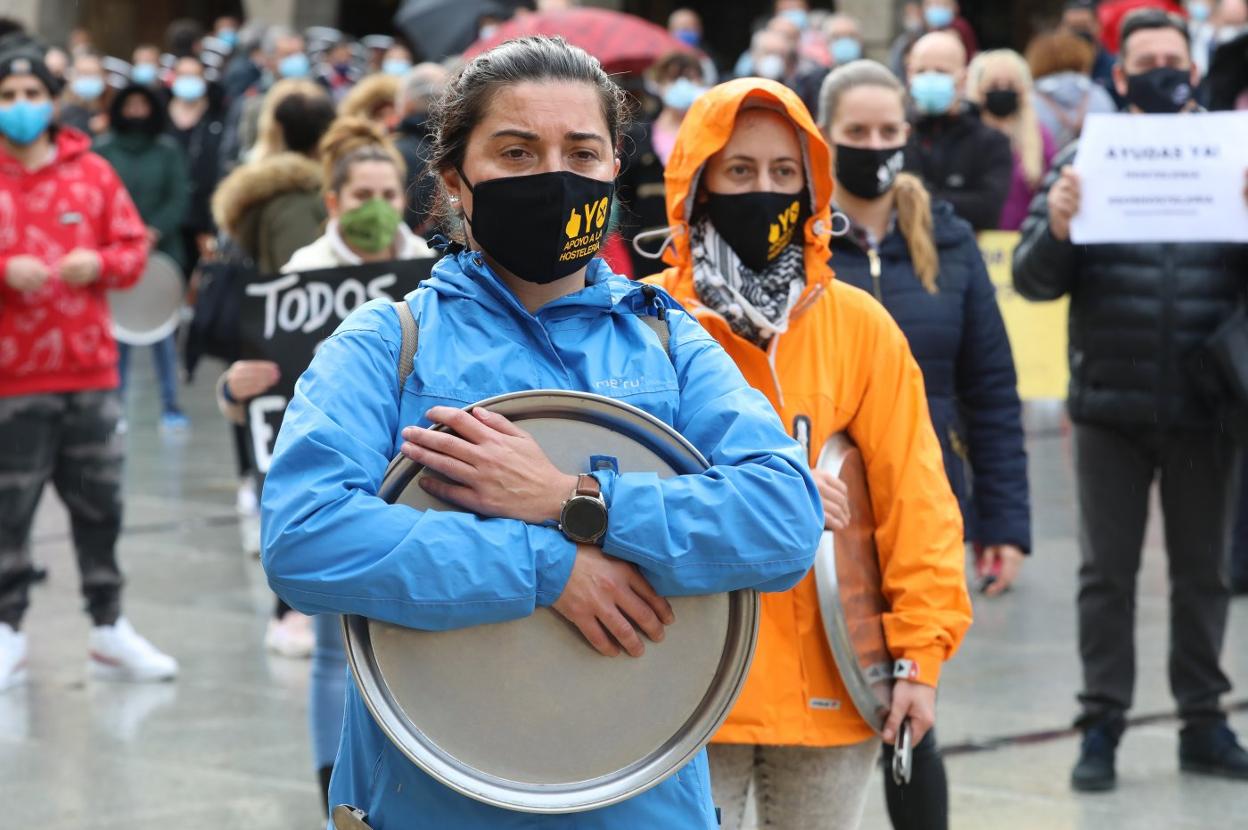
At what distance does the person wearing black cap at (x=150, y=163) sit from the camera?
564 inches

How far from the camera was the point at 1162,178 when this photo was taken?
574cm

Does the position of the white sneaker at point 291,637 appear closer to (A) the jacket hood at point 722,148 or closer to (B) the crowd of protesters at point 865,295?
(B) the crowd of protesters at point 865,295

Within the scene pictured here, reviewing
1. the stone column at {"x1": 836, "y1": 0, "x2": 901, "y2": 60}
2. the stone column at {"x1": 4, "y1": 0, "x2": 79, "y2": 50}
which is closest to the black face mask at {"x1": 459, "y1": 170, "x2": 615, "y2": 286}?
the stone column at {"x1": 836, "y1": 0, "x2": 901, "y2": 60}

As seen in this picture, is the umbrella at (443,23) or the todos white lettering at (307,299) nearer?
the todos white lettering at (307,299)

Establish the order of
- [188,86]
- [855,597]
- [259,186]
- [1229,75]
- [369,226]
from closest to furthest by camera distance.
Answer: [855,597] < [369,226] < [259,186] < [1229,75] < [188,86]

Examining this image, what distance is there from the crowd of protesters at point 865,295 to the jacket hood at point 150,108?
442 cm

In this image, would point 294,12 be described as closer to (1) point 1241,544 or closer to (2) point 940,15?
(2) point 940,15

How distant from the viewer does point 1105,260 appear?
5879 mm

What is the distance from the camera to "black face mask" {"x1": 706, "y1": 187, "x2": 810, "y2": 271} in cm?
369

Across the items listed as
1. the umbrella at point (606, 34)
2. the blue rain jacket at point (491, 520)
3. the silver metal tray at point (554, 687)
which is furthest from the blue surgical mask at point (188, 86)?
the silver metal tray at point (554, 687)

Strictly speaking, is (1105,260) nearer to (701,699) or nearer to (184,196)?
(701,699)

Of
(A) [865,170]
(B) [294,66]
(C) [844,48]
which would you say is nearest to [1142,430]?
(A) [865,170]

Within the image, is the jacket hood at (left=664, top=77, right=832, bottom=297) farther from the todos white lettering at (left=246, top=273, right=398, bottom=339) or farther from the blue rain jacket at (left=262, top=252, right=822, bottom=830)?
the todos white lettering at (left=246, top=273, right=398, bottom=339)

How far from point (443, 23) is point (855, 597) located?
1501 centimetres
